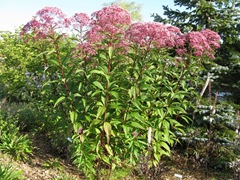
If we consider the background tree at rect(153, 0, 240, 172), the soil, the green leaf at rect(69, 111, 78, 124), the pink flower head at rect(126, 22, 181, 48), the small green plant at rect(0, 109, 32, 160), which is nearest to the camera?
the pink flower head at rect(126, 22, 181, 48)

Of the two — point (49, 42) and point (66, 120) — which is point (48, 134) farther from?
point (49, 42)

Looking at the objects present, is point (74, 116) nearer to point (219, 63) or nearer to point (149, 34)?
point (149, 34)

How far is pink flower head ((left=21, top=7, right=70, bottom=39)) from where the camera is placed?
13.9 feet

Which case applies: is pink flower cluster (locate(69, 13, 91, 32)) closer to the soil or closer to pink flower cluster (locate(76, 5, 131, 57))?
pink flower cluster (locate(76, 5, 131, 57))

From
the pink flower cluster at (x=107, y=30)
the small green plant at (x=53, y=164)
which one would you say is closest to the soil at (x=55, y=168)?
the small green plant at (x=53, y=164)

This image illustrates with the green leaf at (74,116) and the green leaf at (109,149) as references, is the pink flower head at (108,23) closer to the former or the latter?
the green leaf at (74,116)

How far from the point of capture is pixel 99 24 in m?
4.16

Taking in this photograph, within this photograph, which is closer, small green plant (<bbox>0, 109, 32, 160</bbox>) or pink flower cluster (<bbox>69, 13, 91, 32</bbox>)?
pink flower cluster (<bbox>69, 13, 91, 32</bbox>)

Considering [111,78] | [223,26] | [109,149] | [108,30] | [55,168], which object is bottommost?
[55,168]

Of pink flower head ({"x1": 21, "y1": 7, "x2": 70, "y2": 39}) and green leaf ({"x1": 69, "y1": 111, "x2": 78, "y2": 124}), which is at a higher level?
pink flower head ({"x1": 21, "y1": 7, "x2": 70, "y2": 39})

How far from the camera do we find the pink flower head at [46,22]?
4.22 meters

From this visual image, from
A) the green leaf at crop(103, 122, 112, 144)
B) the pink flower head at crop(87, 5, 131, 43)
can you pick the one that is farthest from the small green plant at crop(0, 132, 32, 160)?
the pink flower head at crop(87, 5, 131, 43)

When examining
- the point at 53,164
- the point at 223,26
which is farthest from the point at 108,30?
the point at 223,26

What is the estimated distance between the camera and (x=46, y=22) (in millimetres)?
4238
